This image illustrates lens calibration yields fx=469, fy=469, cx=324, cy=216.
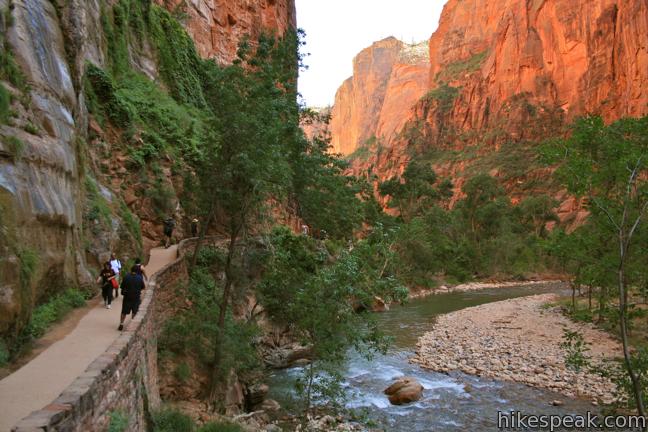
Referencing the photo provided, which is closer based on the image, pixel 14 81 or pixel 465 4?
pixel 14 81

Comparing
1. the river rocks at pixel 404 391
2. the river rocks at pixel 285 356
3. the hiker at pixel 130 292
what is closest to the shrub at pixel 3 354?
the hiker at pixel 130 292

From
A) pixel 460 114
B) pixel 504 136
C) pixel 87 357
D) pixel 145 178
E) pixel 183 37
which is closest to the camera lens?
pixel 87 357

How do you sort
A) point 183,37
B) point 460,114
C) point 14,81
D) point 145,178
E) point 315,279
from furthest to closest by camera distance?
point 460,114
point 183,37
point 145,178
point 315,279
point 14,81

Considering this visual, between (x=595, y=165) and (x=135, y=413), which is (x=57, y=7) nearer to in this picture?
(x=135, y=413)

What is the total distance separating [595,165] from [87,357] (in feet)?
34.9

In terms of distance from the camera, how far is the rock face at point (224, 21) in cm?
3541

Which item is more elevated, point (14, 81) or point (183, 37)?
point (183, 37)

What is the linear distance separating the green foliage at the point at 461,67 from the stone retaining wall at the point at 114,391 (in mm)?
118037

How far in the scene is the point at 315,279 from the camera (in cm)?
1308

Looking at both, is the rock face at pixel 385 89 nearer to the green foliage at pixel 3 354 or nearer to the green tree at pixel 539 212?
the green tree at pixel 539 212

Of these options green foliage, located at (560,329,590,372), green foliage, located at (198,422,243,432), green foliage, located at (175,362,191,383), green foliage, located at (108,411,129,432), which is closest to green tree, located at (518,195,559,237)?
green foliage, located at (560,329,590,372)

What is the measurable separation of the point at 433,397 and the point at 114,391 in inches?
476

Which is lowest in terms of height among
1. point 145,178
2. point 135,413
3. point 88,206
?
point 135,413

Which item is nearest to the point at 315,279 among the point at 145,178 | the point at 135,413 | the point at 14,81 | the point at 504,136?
the point at 135,413
